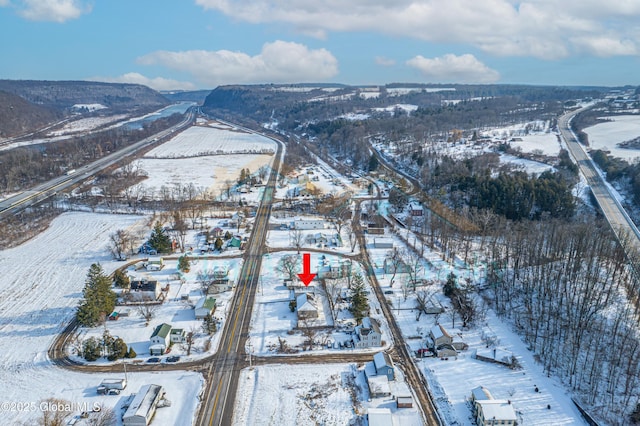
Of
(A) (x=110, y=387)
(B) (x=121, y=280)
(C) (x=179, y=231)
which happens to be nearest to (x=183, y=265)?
(B) (x=121, y=280)

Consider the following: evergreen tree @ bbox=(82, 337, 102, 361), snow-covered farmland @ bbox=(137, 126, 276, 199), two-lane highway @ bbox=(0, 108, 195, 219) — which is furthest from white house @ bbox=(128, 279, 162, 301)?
two-lane highway @ bbox=(0, 108, 195, 219)

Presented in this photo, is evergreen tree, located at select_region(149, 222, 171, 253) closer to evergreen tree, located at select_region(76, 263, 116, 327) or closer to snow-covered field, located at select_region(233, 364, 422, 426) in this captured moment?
evergreen tree, located at select_region(76, 263, 116, 327)

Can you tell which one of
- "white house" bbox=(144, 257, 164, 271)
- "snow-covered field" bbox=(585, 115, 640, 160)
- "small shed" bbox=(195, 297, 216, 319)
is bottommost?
"small shed" bbox=(195, 297, 216, 319)

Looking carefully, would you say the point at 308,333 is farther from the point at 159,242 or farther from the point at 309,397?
the point at 159,242

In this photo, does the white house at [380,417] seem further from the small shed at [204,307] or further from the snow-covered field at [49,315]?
the small shed at [204,307]

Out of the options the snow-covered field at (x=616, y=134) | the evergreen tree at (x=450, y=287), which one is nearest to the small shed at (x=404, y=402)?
the evergreen tree at (x=450, y=287)

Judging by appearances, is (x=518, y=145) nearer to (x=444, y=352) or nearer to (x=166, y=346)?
(x=444, y=352)
